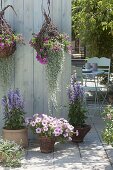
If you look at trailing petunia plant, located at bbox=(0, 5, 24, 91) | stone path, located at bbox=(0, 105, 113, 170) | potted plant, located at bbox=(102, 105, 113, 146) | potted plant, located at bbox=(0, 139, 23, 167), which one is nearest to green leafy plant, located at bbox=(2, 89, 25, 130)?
trailing petunia plant, located at bbox=(0, 5, 24, 91)

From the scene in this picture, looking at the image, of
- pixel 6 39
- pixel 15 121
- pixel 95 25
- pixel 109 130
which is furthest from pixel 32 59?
pixel 95 25

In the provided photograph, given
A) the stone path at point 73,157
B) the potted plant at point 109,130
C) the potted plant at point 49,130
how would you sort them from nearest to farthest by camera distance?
the potted plant at point 109,130
the stone path at point 73,157
the potted plant at point 49,130

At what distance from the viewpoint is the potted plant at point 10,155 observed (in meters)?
4.93

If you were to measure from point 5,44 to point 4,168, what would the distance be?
1652mm

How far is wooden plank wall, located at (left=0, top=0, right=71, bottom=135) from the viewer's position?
6.02m

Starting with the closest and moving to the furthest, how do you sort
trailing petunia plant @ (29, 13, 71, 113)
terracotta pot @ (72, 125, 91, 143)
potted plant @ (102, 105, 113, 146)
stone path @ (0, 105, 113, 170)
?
1. potted plant @ (102, 105, 113, 146)
2. stone path @ (0, 105, 113, 170)
3. trailing petunia plant @ (29, 13, 71, 113)
4. terracotta pot @ (72, 125, 91, 143)

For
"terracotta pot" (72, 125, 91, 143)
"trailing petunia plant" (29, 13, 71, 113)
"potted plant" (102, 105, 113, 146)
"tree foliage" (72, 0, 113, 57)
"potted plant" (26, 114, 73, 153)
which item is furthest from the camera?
"tree foliage" (72, 0, 113, 57)

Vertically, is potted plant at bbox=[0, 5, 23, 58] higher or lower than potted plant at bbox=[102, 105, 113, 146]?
higher

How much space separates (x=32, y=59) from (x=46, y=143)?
1312 millimetres

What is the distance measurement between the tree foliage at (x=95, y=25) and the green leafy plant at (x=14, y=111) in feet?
10.8

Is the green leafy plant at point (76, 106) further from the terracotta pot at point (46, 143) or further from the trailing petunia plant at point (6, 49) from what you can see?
the trailing petunia plant at point (6, 49)

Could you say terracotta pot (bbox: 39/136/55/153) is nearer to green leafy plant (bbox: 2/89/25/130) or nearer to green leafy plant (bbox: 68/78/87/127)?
green leafy plant (bbox: 2/89/25/130)

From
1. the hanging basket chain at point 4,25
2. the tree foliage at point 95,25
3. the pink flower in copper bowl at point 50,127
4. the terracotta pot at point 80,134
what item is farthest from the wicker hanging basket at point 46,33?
the tree foliage at point 95,25

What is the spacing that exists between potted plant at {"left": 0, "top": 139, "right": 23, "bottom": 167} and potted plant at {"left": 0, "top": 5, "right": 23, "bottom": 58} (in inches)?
49.2
